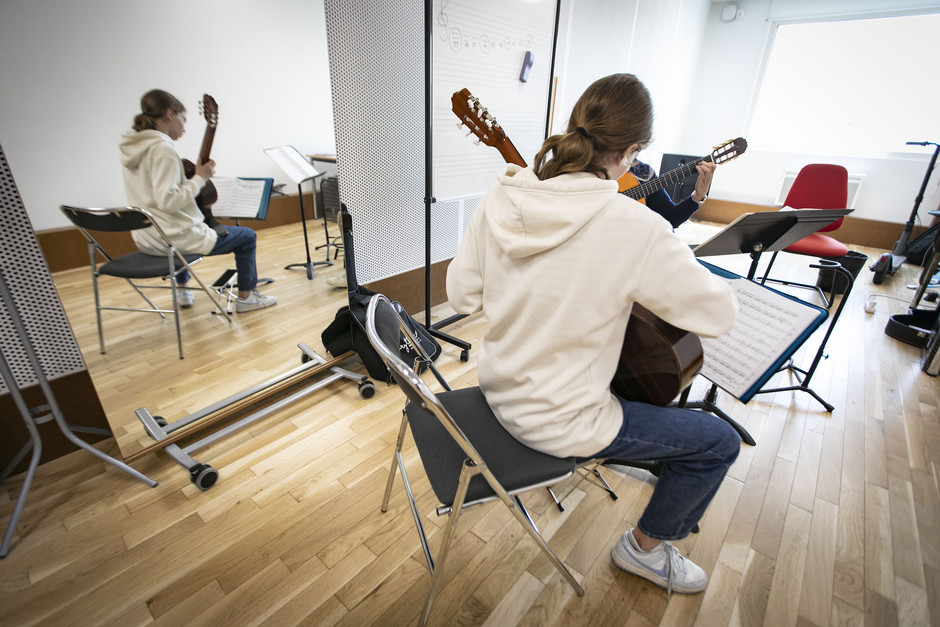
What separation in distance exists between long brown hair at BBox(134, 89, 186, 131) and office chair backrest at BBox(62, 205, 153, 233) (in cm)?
29

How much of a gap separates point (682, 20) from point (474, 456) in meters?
5.95

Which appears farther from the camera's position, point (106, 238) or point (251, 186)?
point (251, 186)

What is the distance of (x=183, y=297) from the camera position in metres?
1.86

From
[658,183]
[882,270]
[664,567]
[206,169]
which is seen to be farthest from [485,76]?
[882,270]

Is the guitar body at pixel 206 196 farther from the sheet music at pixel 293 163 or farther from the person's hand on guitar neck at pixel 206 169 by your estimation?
the sheet music at pixel 293 163

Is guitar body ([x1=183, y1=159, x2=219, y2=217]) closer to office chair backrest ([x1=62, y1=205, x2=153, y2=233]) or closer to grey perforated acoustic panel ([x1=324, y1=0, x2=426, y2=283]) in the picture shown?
office chair backrest ([x1=62, y1=205, x2=153, y2=233])

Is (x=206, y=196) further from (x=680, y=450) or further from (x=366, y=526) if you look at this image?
(x=680, y=450)

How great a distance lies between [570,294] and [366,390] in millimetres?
1466

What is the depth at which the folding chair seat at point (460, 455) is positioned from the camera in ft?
2.90

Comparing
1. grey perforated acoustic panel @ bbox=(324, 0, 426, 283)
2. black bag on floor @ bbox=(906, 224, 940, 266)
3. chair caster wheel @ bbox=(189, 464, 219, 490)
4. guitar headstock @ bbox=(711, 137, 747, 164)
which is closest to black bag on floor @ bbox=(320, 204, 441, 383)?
grey perforated acoustic panel @ bbox=(324, 0, 426, 283)

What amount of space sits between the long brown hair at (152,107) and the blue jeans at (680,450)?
184cm

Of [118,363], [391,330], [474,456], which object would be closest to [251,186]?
[118,363]

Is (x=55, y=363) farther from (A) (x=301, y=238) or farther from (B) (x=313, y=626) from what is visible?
(B) (x=313, y=626)

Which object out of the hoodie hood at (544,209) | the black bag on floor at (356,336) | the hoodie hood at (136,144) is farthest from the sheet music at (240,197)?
the hoodie hood at (544,209)
